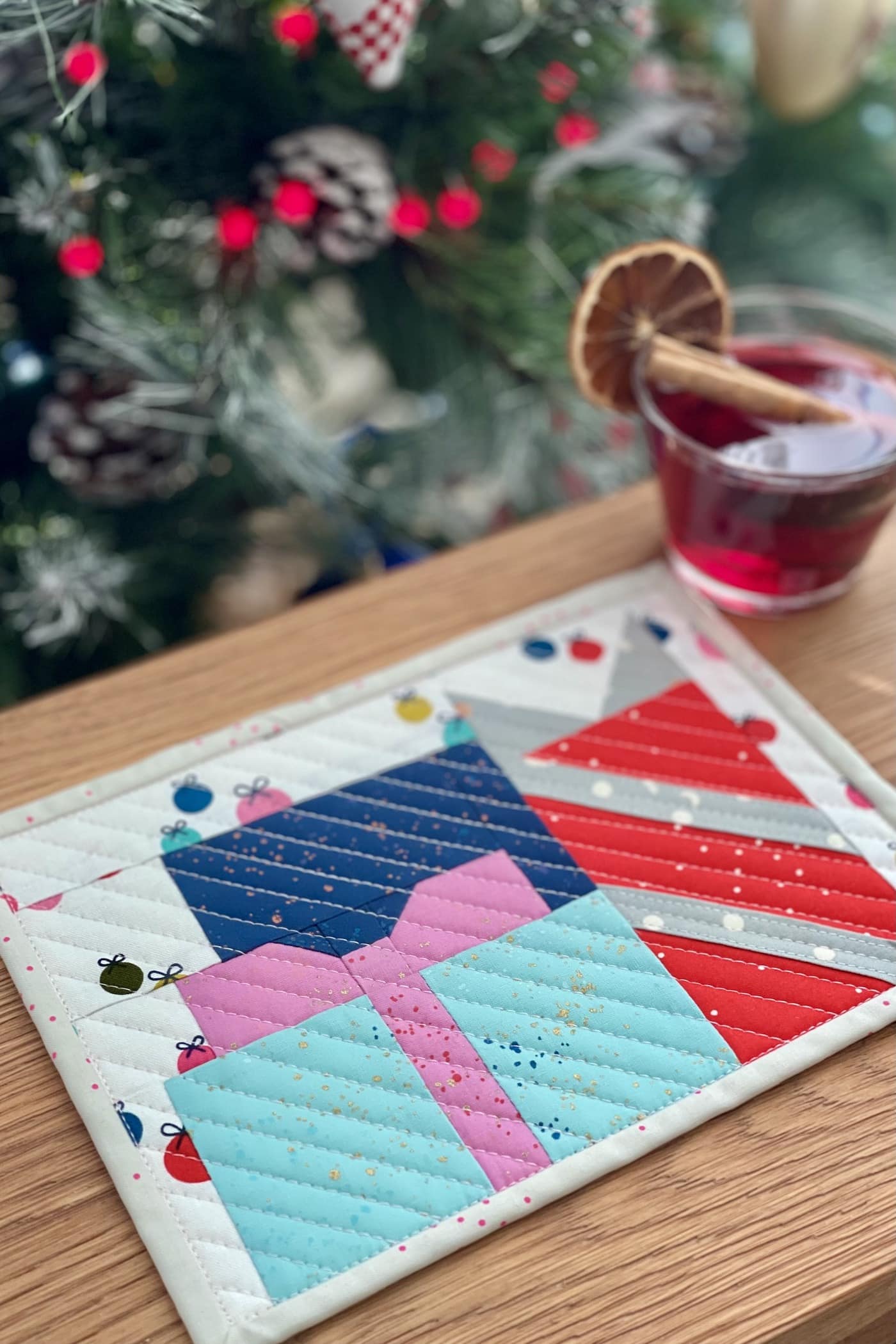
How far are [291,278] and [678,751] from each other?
0.37m

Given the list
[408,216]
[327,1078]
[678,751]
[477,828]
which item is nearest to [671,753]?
[678,751]

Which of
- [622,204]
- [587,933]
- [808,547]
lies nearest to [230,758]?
[587,933]

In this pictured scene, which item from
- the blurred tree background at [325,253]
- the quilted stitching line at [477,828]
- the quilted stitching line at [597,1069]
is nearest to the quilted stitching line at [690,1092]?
the quilted stitching line at [597,1069]

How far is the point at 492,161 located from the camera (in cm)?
74

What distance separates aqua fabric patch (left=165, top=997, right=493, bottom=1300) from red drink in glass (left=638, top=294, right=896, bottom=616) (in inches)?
11.9

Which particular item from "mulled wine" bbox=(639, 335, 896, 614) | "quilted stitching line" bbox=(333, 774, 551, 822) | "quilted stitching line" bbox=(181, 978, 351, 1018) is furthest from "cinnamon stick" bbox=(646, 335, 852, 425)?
"quilted stitching line" bbox=(181, 978, 351, 1018)

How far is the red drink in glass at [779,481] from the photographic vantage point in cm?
59

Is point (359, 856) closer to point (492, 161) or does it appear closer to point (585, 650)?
point (585, 650)

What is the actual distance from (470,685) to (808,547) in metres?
0.18

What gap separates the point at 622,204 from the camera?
77 cm

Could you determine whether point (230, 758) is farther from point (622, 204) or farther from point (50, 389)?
point (622, 204)

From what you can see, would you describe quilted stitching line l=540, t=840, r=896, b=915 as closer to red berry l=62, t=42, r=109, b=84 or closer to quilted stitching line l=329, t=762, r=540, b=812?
quilted stitching line l=329, t=762, r=540, b=812

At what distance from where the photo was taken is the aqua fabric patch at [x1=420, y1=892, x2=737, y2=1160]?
466 mm

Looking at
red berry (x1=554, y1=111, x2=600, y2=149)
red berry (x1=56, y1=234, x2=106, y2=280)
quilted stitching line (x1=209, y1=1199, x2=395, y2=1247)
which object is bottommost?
quilted stitching line (x1=209, y1=1199, x2=395, y2=1247)
